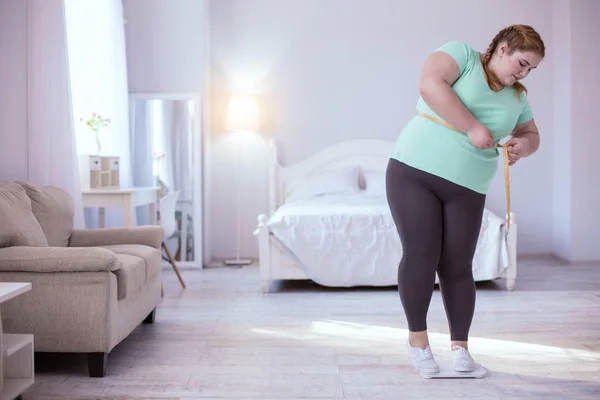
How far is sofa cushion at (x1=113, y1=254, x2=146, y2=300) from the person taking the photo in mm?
2381

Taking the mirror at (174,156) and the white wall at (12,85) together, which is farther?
the mirror at (174,156)

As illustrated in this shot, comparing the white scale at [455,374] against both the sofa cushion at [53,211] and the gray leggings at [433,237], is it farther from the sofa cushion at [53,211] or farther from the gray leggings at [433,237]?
the sofa cushion at [53,211]

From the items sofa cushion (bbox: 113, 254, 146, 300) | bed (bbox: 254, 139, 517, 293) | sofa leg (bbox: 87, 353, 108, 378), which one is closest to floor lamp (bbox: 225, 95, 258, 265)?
bed (bbox: 254, 139, 517, 293)

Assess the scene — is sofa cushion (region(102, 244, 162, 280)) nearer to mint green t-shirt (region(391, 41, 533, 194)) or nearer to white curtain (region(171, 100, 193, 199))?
mint green t-shirt (region(391, 41, 533, 194))

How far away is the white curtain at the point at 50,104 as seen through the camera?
3.02 metres

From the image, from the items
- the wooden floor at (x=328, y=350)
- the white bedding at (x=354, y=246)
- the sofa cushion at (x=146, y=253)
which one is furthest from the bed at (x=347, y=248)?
the sofa cushion at (x=146, y=253)

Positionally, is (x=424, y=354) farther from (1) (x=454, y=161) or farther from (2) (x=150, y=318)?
(2) (x=150, y=318)

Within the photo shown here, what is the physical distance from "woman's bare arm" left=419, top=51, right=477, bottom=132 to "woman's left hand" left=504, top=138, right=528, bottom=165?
0.22 m

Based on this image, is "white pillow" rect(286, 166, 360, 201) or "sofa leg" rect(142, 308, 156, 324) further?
"white pillow" rect(286, 166, 360, 201)

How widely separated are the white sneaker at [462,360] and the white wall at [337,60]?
3250 millimetres

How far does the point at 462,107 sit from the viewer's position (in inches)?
79.0

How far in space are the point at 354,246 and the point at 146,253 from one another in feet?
4.87

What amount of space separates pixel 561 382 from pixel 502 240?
1.82 m

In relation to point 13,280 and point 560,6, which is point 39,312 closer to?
point 13,280
